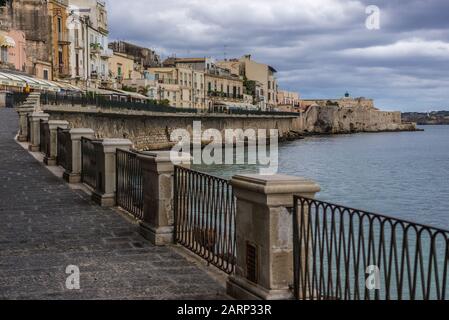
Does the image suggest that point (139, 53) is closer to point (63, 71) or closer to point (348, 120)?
point (63, 71)

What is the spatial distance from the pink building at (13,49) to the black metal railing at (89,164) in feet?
129

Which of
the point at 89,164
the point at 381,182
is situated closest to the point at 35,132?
the point at 89,164

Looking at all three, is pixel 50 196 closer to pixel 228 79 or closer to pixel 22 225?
pixel 22 225

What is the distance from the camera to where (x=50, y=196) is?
13.1 meters

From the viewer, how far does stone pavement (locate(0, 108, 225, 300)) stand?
6.38 m

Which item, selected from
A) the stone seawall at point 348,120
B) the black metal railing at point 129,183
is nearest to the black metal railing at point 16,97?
the black metal railing at point 129,183

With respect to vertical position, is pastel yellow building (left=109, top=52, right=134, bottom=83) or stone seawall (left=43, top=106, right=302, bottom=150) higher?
pastel yellow building (left=109, top=52, right=134, bottom=83)

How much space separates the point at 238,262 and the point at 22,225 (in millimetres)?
5101

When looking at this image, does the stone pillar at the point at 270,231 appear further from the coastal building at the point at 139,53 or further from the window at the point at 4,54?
the coastal building at the point at 139,53

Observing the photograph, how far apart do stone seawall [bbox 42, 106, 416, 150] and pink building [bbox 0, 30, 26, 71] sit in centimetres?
1009

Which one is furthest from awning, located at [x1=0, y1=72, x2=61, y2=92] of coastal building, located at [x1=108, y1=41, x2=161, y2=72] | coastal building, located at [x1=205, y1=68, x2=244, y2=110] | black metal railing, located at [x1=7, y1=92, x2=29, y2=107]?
coastal building, located at [x1=205, y1=68, x2=244, y2=110]

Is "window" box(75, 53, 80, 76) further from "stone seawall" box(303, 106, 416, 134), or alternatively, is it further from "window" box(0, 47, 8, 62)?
"stone seawall" box(303, 106, 416, 134)

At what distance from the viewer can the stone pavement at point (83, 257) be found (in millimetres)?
6379
